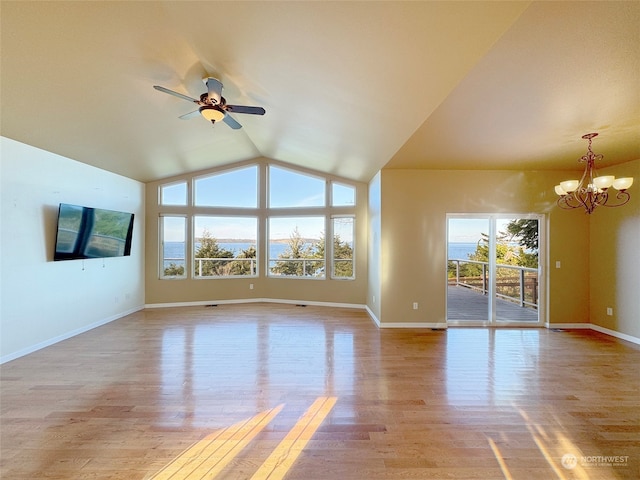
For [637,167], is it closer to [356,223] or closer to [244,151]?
[356,223]

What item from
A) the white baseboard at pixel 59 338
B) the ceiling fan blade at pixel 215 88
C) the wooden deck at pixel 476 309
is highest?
the ceiling fan blade at pixel 215 88

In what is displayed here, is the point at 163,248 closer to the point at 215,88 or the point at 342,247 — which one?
the point at 342,247

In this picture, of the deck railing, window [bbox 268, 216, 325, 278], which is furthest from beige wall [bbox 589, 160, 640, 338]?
window [bbox 268, 216, 325, 278]

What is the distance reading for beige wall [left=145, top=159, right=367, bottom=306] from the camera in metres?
6.20

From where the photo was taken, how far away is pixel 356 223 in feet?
20.7

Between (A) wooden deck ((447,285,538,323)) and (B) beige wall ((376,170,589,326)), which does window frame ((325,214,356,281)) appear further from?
(A) wooden deck ((447,285,538,323))

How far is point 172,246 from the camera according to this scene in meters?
6.40

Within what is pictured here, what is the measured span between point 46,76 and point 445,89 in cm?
370

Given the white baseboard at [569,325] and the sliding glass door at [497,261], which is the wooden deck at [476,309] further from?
the white baseboard at [569,325]

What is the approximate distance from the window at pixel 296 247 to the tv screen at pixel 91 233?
298 centimetres

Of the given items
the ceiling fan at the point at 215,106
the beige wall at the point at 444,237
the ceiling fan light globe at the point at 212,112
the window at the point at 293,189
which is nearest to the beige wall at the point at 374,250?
the beige wall at the point at 444,237

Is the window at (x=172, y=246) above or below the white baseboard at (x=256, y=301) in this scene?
above

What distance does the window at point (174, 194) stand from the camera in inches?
249

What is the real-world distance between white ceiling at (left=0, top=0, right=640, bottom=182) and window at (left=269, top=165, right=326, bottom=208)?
7.96ft
